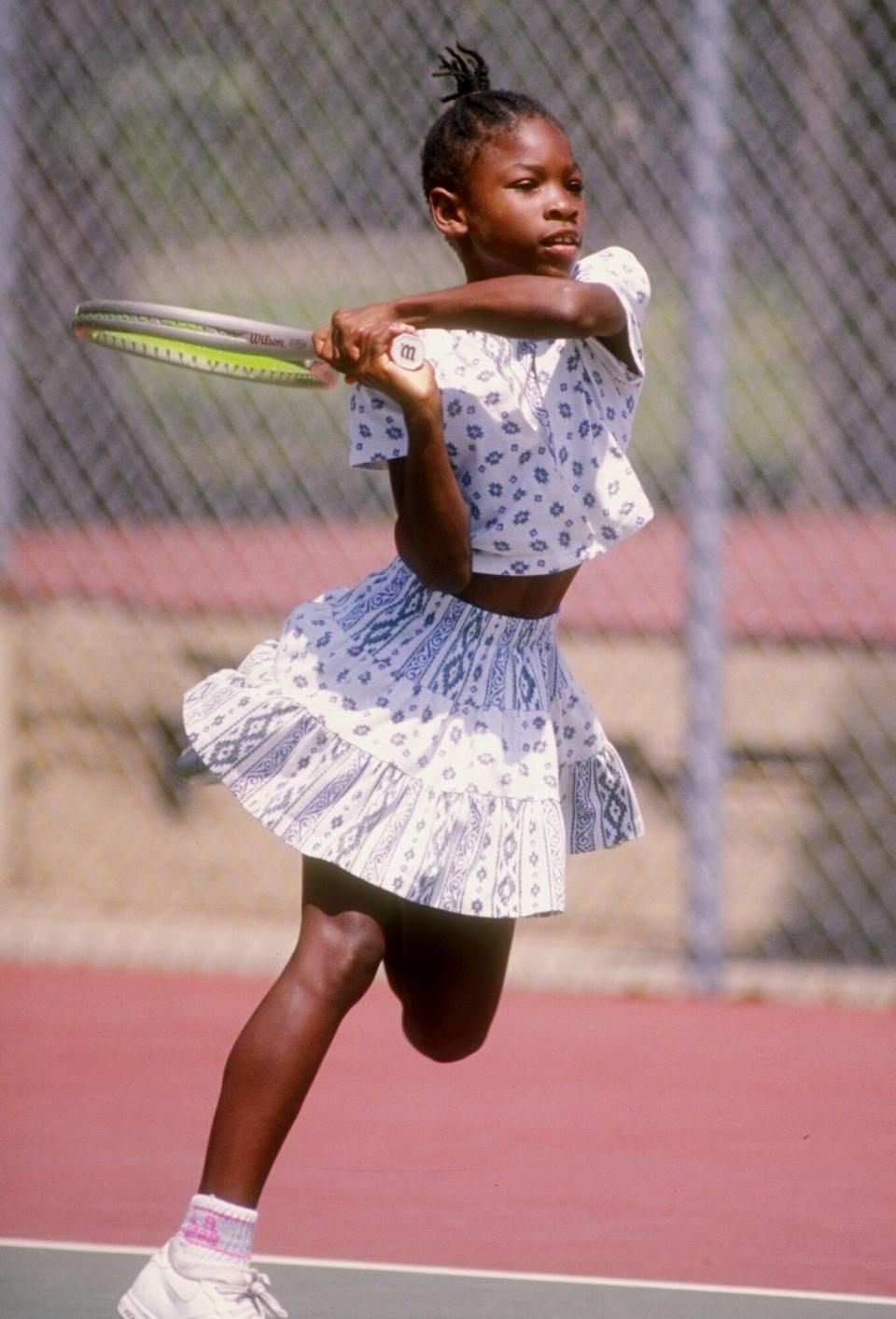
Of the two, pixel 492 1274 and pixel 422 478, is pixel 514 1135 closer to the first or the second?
pixel 492 1274

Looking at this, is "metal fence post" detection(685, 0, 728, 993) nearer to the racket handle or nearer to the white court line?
the white court line

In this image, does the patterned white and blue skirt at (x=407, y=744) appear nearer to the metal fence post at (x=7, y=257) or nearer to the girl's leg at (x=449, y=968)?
the girl's leg at (x=449, y=968)

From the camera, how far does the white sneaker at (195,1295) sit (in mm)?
2834

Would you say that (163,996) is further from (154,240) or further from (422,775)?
(422,775)

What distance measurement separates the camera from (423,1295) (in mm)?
3318

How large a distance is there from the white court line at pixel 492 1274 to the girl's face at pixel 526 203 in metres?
1.48

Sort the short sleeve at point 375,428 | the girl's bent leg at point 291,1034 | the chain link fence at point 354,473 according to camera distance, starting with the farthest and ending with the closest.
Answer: the chain link fence at point 354,473, the short sleeve at point 375,428, the girl's bent leg at point 291,1034

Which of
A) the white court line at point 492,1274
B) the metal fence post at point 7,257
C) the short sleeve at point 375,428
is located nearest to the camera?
the short sleeve at point 375,428

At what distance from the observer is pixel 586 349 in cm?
317

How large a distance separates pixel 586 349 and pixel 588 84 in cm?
308

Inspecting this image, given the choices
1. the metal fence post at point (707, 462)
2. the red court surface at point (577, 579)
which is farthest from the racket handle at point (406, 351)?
the red court surface at point (577, 579)

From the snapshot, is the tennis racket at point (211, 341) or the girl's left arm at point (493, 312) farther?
the tennis racket at point (211, 341)

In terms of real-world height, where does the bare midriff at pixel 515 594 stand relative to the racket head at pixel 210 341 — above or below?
below

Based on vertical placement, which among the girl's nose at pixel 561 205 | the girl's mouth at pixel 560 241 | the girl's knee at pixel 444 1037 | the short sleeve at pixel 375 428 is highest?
the girl's nose at pixel 561 205
